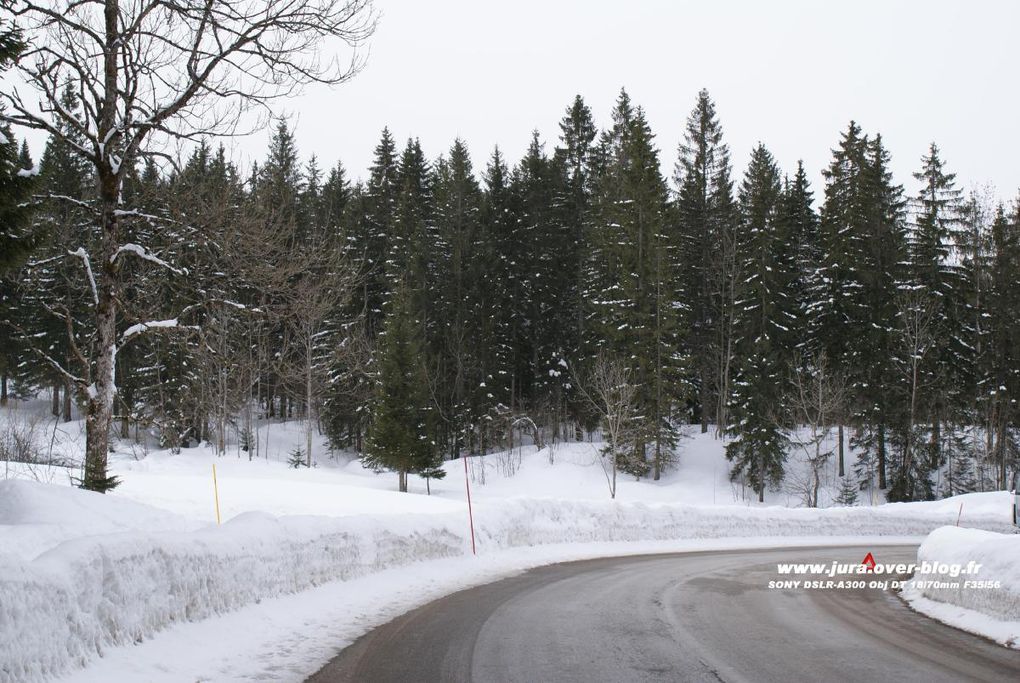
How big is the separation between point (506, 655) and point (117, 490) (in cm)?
1492

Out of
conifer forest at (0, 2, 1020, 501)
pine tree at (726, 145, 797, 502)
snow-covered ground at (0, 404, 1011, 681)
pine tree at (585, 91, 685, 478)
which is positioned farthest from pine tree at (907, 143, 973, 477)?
snow-covered ground at (0, 404, 1011, 681)

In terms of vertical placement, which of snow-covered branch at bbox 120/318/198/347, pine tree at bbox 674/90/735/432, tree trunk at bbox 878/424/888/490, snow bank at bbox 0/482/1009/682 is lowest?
tree trunk at bbox 878/424/888/490

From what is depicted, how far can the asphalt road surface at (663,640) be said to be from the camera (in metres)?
6.18

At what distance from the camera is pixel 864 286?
145 ft

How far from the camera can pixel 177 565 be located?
6.95 m

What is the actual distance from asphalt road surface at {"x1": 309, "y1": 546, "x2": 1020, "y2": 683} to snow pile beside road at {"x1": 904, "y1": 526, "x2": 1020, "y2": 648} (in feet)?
0.94

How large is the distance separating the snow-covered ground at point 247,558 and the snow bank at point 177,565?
0.05 feet

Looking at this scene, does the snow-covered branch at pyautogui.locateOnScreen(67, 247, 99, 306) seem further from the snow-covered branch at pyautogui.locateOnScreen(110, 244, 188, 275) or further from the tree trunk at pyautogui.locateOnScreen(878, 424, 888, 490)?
the tree trunk at pyautogui.locateOnScreen(878, 424, 888, 490)

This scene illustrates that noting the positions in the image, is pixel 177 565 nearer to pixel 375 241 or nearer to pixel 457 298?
pixel 457 298

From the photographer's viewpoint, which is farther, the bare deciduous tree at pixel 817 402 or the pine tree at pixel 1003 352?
the pine tree at pixel 1003 352

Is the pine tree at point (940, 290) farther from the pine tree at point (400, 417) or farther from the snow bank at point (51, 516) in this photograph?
the snow bank at point (51, 516)

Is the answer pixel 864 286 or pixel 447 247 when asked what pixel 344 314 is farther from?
pixel 864 286

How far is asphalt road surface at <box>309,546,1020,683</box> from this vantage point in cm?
618

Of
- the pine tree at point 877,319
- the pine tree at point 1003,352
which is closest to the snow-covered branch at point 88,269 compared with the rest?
the pine tree at point 877,319
